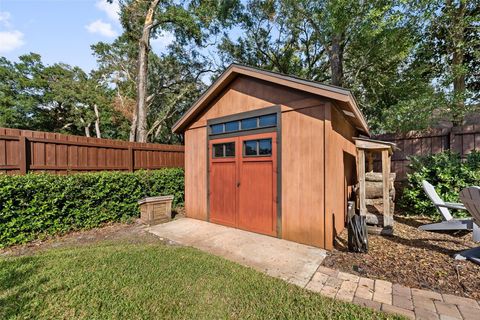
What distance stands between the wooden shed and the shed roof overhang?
2 cm

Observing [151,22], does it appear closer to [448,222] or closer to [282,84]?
[282,84]

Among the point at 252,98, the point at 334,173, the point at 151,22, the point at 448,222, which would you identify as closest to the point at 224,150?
the point at 252,98

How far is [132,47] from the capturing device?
60.6 feet

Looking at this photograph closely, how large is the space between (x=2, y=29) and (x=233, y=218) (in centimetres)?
1114

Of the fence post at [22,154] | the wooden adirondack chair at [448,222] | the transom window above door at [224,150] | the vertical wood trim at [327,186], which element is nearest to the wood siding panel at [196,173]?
the transom window above door at [224,150]

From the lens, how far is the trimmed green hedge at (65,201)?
4266 mm

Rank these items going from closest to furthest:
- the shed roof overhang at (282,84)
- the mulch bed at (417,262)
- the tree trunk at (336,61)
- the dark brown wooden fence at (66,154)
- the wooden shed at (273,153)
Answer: the mulch bed at (417,262) < the shed roof overhang at (282,84) < the wooden shed at (273,153) < the dark brown wooden fence at (66,154) < the tree trunk at (336,61)

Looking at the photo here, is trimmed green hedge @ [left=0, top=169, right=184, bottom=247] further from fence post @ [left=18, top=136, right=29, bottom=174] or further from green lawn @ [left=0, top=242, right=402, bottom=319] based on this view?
green lawn @ [left=0, top=242, right=402, bottom=319]

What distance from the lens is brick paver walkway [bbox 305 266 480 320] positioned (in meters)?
2.37

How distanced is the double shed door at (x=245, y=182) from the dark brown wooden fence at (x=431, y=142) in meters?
5.24

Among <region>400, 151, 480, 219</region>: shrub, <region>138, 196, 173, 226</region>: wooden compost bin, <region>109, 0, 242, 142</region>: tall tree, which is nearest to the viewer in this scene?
<region>400, 151, 480, 219</region>: shrub

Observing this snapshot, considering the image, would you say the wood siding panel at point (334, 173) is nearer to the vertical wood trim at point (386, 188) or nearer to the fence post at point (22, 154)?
the vertical wood trim at point (386, 188)

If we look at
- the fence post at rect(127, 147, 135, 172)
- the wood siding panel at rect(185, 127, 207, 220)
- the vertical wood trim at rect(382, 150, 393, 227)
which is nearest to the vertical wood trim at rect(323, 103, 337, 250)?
the vertical wood trim at rect(382, 150, 393, 227)

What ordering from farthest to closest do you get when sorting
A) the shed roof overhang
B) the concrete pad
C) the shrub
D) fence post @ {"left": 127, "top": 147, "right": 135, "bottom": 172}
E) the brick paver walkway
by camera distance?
fence post @ {"left": 127, "top": 147, "right": 135, "bottom": 172} → the shrub → the shed roof overhang → the concrete pad → the brick paver walkway
